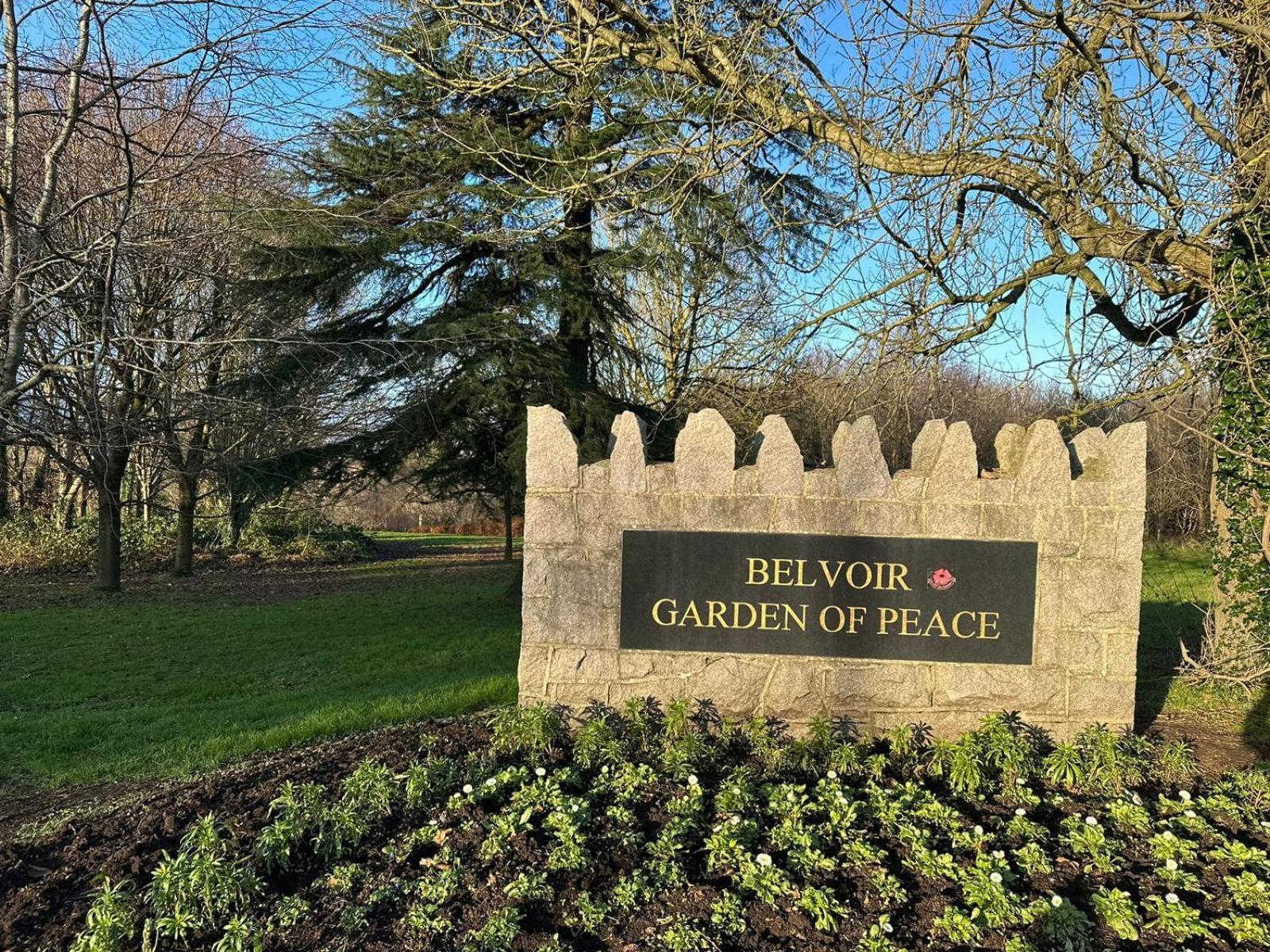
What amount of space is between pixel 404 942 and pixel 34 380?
150 inches

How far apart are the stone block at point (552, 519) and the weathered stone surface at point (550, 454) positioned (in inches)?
2.7

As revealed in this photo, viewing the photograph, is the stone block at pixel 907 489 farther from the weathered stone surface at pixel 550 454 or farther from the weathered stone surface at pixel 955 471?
the weathered stone surface at pixel 550 454

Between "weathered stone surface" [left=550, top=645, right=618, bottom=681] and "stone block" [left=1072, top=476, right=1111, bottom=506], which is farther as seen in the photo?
"weathered stone surface" [left=550, top=645, right=618, bottom=681]

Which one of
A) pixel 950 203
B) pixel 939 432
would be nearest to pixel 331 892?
pixel 939 432

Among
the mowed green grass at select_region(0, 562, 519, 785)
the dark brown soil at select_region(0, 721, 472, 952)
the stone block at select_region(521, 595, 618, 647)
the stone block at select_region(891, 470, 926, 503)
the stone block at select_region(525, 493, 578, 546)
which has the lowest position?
the mowed green grass at select_region(0, 562, 519, 785)

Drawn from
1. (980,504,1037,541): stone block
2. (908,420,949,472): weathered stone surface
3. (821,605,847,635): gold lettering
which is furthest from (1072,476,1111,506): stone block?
(821,605,847,635): gold lettering

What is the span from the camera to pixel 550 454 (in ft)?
14.3

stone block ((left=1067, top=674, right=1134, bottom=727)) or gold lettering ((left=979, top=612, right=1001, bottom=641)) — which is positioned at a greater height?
gold lettering ((left=979, top=612, right=1001, bottom=641))

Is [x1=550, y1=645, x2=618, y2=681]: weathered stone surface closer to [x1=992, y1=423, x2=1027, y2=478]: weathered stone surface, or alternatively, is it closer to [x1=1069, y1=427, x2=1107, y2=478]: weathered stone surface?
[x1=992, y1=423, x2=1027, y2=478]: weathered stone surface

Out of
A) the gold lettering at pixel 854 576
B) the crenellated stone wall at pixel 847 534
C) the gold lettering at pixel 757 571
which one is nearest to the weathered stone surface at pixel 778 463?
the crenellated stone wall at pixel 847 534

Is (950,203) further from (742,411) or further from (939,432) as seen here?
(742,411)

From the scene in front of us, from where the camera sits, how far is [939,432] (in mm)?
4480

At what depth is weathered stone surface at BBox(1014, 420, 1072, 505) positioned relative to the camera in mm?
4219

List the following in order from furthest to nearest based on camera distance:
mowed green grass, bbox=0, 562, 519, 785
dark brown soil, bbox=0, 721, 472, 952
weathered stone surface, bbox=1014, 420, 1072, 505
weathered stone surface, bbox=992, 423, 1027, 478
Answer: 1. mowed green grass, bbox=0, 562, 519, 785
2. weathered stone surface, bbox=992, 423, 1027, 478
3. weathered stone surface, bbox=1014, 420, 1072, 505
4. dark brown soil, bbox=0, 721, 472, 952
